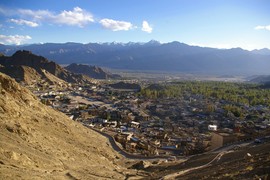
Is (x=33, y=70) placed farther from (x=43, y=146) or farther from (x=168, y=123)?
(x=43, y=146)

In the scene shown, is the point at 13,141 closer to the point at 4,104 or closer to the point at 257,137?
the point at 4,104

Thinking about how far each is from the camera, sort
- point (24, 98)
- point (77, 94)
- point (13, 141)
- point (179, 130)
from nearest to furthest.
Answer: point (13, 141), point (24, 98), point (179, 130), point (77, 94)

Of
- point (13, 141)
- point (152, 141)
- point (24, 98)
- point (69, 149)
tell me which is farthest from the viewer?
point (152, 141)

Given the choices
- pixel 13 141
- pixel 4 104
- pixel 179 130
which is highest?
pixel 4 104

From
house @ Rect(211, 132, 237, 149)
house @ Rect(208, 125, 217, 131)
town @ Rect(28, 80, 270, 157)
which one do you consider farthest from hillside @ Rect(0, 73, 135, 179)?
house @ Rect(208, 125, 217, 131)

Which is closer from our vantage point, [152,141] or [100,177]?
[100,177]

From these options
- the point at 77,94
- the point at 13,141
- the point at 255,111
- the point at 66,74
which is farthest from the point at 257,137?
the point at 66,74

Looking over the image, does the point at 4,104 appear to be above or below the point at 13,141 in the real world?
above
